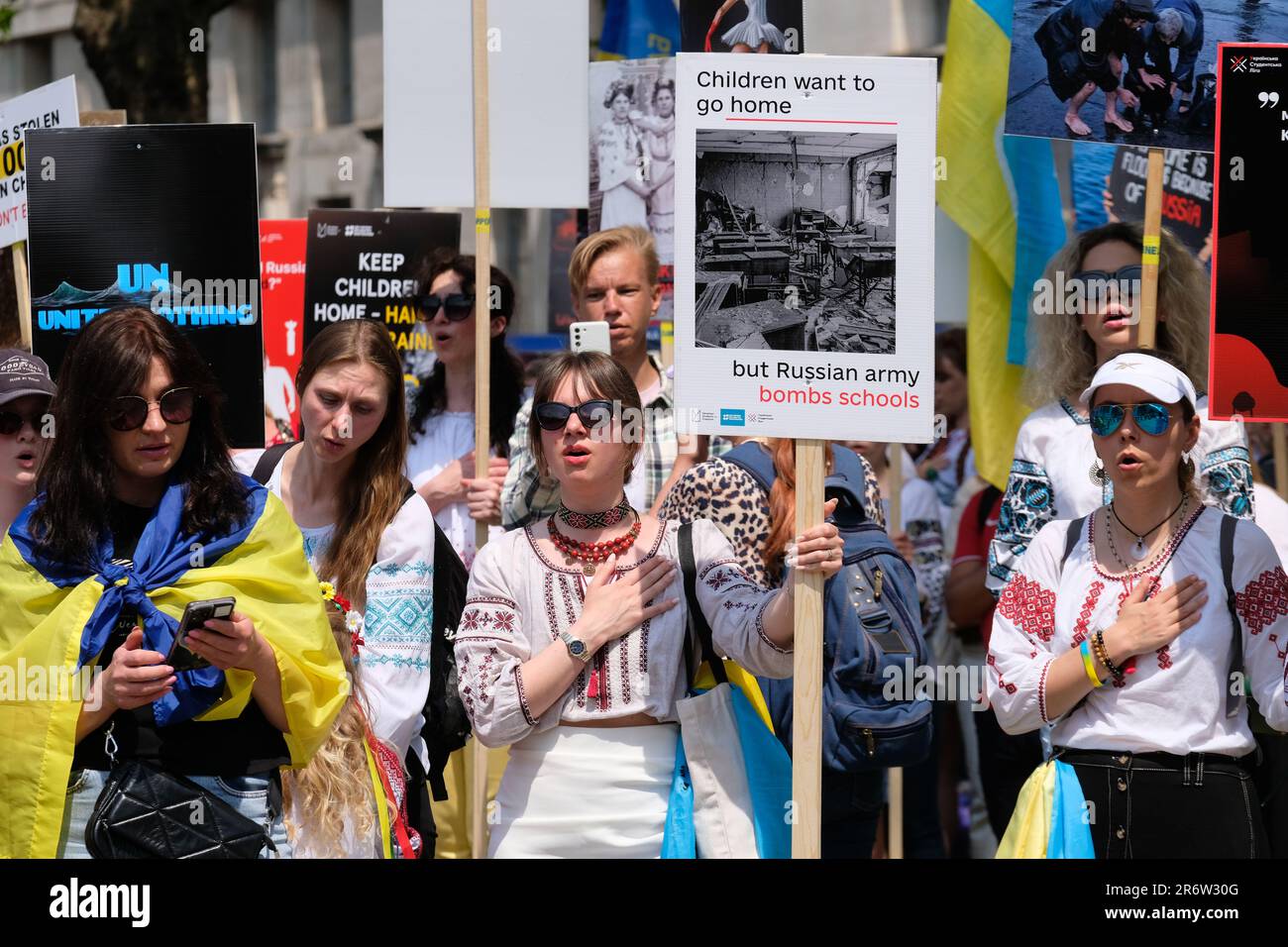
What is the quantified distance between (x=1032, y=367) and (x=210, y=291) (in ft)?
7.98

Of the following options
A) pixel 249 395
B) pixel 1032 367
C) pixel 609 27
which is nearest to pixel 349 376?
pixel 249 395

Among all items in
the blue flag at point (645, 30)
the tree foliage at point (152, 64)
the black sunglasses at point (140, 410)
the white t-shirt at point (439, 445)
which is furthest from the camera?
the tree foliage at point (152, 64)

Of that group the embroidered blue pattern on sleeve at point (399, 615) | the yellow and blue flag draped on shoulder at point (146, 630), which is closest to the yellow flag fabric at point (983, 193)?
the embroidered blue pattern on sleeve at point (399, 615)

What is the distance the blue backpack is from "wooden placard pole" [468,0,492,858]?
94 centimetres

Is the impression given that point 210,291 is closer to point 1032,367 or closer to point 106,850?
point 106,850

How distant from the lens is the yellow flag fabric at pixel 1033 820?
386 centimetres

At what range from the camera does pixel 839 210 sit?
3885 mm

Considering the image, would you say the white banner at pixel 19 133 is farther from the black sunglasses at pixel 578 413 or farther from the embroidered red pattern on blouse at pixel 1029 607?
the embroidered red pattern on blouse at pixel 1029 607

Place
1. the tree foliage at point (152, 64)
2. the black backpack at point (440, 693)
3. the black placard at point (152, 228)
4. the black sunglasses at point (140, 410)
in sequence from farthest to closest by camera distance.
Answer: the tree foliage at point (152, 64)
the black placard at point (152, 228)
the black backpack at point (440, 693)
the black sunglasses at point (140, 410)

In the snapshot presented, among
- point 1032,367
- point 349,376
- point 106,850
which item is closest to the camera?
point 106,850

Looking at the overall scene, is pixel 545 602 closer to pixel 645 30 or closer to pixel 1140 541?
pixel 1140 541

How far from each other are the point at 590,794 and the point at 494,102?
8.09ft

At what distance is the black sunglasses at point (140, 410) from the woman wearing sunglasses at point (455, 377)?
198 centimetres
